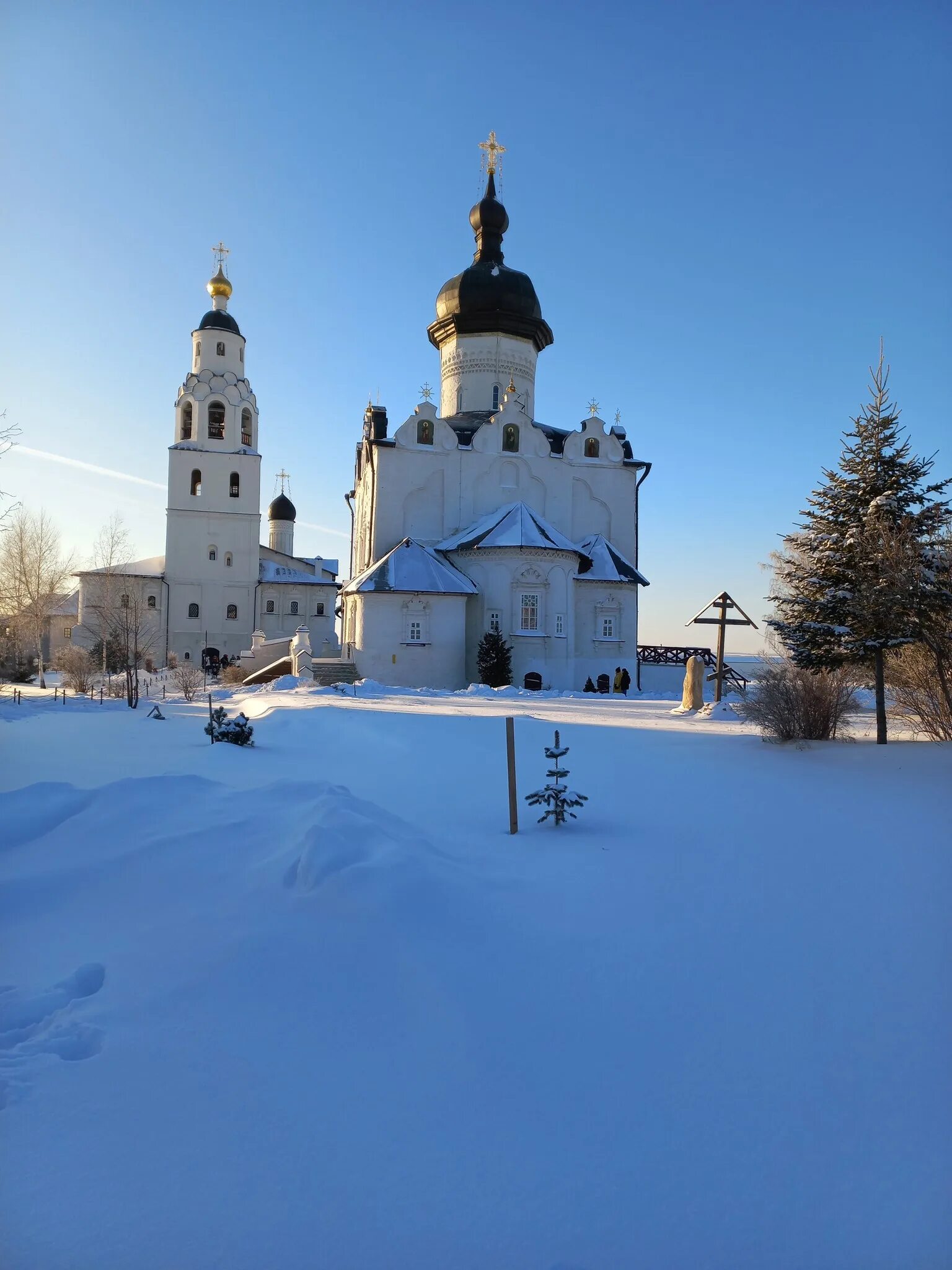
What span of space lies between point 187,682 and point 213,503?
21.3m

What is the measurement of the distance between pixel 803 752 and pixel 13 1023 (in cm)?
1035

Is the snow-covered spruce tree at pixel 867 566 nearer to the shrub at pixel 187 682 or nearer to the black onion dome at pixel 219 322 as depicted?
the shrub at pixel 187 682

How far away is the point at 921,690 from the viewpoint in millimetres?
11969

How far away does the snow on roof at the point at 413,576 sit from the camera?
27.4m

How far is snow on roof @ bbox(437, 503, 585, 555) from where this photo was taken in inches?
1102

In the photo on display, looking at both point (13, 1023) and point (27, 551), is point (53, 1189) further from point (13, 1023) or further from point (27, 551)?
point (27, 551)

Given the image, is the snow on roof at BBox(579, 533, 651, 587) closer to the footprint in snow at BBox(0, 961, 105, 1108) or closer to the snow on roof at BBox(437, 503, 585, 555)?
the snow on roof at BBox(437, 503, 585, 555)

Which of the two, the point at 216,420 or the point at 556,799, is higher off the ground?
the point at 216,420

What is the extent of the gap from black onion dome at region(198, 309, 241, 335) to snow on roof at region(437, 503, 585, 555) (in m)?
21.9

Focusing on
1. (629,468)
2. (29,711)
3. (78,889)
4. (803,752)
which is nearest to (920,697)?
(803,752)

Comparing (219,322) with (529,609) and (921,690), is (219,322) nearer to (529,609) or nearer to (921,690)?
(529,609)

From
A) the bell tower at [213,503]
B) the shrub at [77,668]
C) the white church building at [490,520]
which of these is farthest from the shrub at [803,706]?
the bell tower at [213,503]

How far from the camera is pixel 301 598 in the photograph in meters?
45.9

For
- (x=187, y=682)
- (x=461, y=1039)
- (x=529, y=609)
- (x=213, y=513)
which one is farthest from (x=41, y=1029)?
(x=213, y=513)
